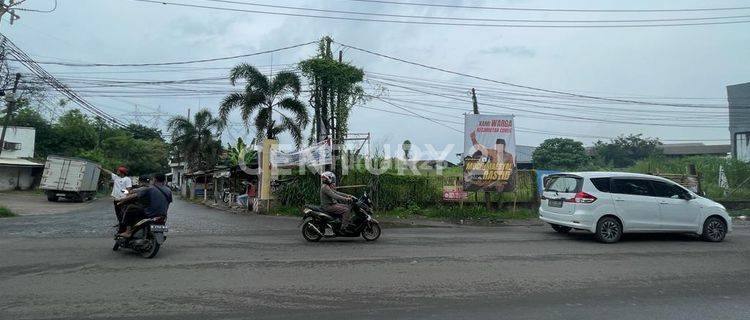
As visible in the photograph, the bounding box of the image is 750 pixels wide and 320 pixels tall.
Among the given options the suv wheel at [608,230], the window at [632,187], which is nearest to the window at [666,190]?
the window at [632,187]

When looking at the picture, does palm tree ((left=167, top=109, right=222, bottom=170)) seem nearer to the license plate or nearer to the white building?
the white building

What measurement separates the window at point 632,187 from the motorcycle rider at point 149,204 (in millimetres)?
9647

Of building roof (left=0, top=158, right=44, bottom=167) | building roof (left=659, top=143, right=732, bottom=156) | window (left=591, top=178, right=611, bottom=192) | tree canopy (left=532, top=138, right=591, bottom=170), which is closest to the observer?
window (left=591, top=178, right=611, bottom=192)

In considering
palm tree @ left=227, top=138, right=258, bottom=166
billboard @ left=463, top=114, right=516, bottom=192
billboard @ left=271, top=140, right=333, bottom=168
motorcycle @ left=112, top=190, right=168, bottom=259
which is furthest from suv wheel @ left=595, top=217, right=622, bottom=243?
palm tree @ left=227, top=138, right=258, bottom=166

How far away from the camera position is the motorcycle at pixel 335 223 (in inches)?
445

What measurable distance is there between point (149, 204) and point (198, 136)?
38.0 metres

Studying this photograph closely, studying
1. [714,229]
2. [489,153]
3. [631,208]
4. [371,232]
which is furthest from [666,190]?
[489,153]

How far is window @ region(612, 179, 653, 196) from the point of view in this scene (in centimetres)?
1170

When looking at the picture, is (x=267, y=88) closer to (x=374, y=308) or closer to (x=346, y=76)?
(x=346, y=76)

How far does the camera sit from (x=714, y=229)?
12.0 m

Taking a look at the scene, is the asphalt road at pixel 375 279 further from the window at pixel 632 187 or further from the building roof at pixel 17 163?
the building roof at pixel 17 163

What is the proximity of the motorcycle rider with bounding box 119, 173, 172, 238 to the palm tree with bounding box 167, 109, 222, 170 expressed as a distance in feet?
120

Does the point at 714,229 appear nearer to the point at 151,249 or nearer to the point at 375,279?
the point at 375,279

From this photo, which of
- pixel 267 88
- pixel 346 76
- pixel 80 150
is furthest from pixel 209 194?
pixel 346 76
